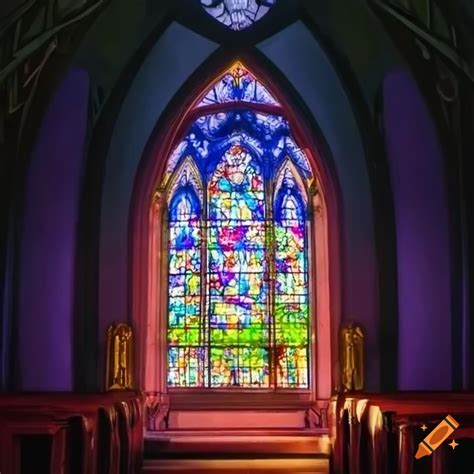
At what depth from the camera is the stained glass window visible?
1035 cm

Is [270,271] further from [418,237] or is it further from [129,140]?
[129,140]

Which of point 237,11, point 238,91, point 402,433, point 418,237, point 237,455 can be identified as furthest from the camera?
point 238,91

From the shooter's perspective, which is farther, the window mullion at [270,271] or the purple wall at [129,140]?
the window mullion at [270,271]

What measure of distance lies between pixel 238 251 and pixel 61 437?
238 inches

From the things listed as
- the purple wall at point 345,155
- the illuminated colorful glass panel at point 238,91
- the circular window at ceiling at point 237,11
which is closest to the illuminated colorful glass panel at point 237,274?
the illuminated colorful glass panel at point 238,91

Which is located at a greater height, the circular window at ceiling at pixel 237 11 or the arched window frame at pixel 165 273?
the circular window at ceiling at pixel 237 11

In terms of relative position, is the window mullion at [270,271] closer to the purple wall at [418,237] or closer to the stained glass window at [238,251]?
→ the stained glass window at [238,251]

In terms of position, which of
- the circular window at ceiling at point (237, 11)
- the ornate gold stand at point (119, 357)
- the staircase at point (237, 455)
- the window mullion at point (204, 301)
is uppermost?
the circular window at ceiling at point (237, 11)

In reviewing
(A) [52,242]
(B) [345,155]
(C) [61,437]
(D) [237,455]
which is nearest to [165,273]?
(A) [52,242]

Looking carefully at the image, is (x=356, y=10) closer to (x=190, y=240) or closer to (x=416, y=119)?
(x=416, y=119)

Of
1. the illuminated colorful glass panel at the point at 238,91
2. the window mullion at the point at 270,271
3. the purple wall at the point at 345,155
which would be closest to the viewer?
the purple wall at the point at 345,155

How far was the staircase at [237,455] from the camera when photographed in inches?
306

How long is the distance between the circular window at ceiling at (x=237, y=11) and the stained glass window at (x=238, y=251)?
0.70 metres

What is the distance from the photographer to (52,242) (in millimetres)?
9469
